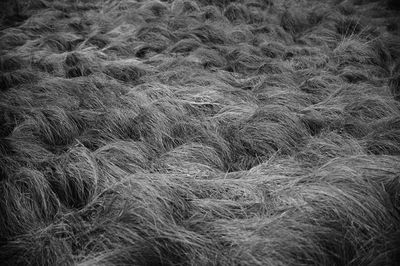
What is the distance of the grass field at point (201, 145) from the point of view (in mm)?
1823

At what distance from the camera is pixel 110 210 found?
202cm

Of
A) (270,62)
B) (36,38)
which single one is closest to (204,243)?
(270,62)

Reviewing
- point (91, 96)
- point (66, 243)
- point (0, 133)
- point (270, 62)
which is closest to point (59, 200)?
point (66, 243)

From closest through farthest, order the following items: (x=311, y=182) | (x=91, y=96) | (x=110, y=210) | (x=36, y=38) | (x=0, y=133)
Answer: (x=110, y=210), (x=311, y=182), (x=0, y=133), (x=91, y=96), (x=36, y=38)

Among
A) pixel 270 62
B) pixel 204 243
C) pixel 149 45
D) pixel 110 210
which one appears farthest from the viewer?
pixel 149 45

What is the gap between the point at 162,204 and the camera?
2.03 m

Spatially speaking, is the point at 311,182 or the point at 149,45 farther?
the point at 149,45

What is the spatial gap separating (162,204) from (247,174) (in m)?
0.76

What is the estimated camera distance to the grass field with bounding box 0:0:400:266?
1823 millimetres

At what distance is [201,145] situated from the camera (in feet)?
8.93

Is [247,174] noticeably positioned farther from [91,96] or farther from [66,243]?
[91,96]

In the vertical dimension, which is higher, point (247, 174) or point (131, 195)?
point (131, 195)

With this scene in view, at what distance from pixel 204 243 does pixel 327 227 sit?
0.72m

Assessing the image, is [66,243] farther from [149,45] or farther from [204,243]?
[149,45]
